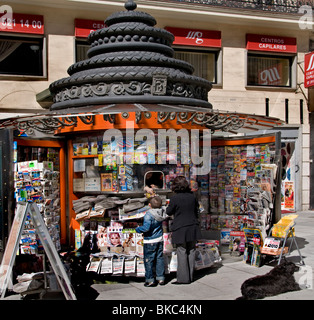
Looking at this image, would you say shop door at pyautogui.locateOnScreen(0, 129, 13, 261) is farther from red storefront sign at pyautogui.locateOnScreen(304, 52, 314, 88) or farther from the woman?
red storefront sign at pyautogui.locateOnScreen(304, 52, 314, 88)

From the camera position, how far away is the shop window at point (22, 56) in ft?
44.2

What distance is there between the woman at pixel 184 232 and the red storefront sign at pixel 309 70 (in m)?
→ 10.3

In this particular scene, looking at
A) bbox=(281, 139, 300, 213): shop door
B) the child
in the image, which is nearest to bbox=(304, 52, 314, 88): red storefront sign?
bbox=(281, 139, 300, 213): shop door

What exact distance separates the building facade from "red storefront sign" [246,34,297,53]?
0.12 feet

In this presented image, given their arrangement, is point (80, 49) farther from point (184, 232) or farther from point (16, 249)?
point (16, 249)

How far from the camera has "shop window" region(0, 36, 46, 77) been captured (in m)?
13.5

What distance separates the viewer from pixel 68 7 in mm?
13867

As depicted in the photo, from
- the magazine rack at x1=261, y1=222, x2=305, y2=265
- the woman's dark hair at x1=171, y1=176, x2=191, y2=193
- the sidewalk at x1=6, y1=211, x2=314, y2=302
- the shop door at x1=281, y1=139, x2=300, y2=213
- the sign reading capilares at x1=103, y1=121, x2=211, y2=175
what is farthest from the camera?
the shop door at x1=281, y1=139, x2=300, y2=213

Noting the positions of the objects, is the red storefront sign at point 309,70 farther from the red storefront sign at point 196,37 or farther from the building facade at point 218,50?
the red storefront sign at point 196,37

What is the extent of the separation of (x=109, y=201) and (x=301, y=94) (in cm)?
1101

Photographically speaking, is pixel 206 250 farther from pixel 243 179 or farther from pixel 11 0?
pixel 11 0

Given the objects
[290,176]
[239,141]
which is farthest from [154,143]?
[290,176]

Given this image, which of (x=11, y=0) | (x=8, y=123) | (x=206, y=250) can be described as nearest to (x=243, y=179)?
(x=206, y=250)
